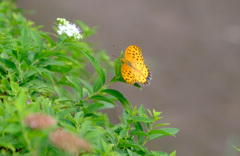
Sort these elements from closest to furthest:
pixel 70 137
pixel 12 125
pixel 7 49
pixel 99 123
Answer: pixel 70 137 → pixel 12 125 → pixel 7 49 → pixel 99 123

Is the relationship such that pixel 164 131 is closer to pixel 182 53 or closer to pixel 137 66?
pixel 137 66

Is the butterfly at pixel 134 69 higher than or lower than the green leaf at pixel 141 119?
higher

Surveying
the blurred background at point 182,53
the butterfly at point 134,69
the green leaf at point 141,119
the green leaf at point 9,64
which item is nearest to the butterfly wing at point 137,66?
the butterfly at point 134,69

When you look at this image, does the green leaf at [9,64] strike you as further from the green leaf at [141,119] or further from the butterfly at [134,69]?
the green leaf at [141,119]

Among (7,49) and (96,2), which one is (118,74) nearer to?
(7,49)

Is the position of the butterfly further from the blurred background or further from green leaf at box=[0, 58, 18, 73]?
the blurred background

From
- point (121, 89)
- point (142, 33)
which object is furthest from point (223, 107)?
point (142, 33)
